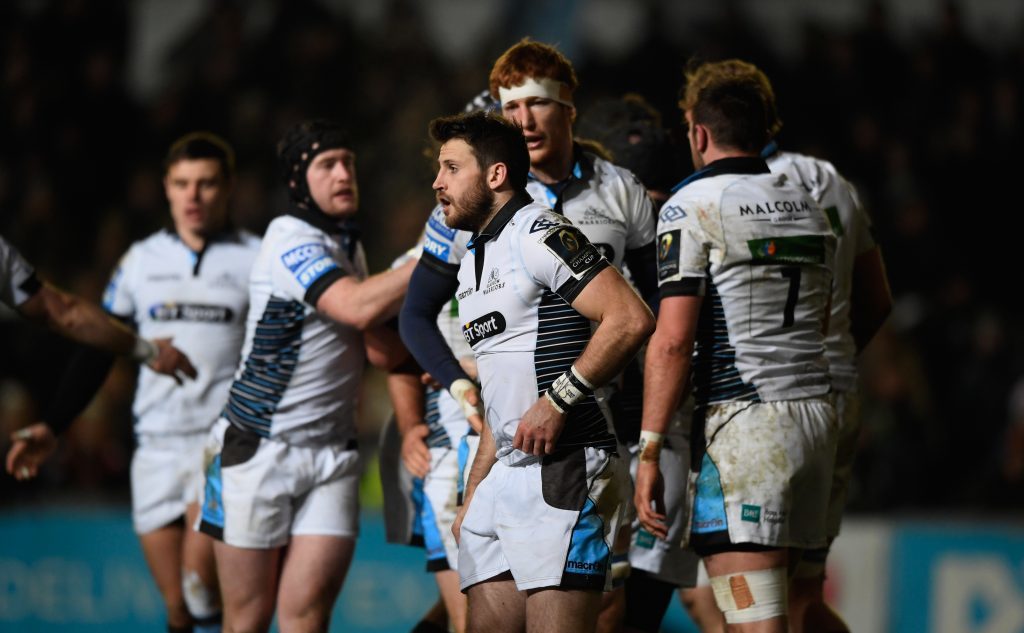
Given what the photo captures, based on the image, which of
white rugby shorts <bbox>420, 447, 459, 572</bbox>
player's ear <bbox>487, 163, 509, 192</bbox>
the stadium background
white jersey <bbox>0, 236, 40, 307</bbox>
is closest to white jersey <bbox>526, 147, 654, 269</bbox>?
player's ear <bbox>487, 163, 509, 192</bbox>

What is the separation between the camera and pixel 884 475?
8.01m

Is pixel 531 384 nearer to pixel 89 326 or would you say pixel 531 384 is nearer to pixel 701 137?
pixel 701 137

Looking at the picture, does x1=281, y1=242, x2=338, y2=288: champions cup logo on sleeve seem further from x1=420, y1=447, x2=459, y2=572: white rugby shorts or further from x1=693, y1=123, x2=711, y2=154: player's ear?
x1=693, y1=123, x2=711, y2=154: player's ear

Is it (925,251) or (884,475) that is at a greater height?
(925,251)

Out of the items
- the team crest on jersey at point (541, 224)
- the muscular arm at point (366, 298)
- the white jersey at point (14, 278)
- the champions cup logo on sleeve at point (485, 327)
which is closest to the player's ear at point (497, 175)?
the team crest on jersey at point (541, 224)

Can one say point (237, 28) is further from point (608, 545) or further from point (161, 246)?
point (608, 545)

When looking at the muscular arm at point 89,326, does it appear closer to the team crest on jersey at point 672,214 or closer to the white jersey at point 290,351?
the white jersey at point 290,351

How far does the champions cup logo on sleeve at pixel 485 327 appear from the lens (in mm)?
3541

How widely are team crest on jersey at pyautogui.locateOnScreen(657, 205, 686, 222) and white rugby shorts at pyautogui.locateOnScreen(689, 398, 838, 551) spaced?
60 cm

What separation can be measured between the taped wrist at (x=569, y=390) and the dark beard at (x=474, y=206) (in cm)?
55

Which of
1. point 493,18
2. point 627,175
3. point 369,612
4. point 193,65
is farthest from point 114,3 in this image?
point 627,175

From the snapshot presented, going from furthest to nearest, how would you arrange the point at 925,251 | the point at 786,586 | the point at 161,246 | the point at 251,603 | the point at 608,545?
the point at 925,251
the point at 161,246
the point at 251,603
the point at 786,586
the point at 608,545

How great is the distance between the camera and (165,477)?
18.7 feet

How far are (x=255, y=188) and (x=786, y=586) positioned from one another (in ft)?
25.5
